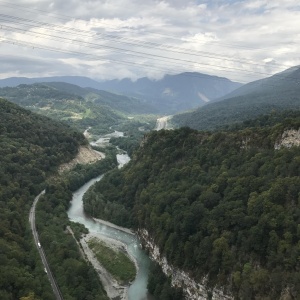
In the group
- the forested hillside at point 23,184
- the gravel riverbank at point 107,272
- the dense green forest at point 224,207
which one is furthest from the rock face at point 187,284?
the forested hillside at point 23,184

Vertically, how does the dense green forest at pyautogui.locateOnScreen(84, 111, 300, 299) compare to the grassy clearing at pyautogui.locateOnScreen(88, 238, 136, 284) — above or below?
above

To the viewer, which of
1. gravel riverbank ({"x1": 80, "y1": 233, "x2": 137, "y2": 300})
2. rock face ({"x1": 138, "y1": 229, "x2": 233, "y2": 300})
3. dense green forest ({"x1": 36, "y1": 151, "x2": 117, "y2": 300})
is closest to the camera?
rock face ({"x1": 138, "y1": 229, "x2": 233, "y2": 300})

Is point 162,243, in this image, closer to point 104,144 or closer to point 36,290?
point 36,290

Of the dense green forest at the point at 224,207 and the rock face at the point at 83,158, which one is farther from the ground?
the dense green forest at the point at 224,207

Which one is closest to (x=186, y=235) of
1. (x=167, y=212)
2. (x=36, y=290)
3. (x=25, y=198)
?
(x=167, y=212)

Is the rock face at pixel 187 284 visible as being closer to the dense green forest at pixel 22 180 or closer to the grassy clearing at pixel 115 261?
the grassy clearing at pixel 115 261

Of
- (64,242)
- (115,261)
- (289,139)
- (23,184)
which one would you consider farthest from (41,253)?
(289,139)

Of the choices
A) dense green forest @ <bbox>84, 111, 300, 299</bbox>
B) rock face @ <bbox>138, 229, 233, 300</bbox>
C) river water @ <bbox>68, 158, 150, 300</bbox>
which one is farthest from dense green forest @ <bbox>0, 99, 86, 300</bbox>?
rock face @ <bbox>138, 229, 233, 300</bbox>

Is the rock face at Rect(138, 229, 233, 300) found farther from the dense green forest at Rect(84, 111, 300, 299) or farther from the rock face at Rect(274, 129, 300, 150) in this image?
the rock face at Rect(274, 129, 300, 150)
